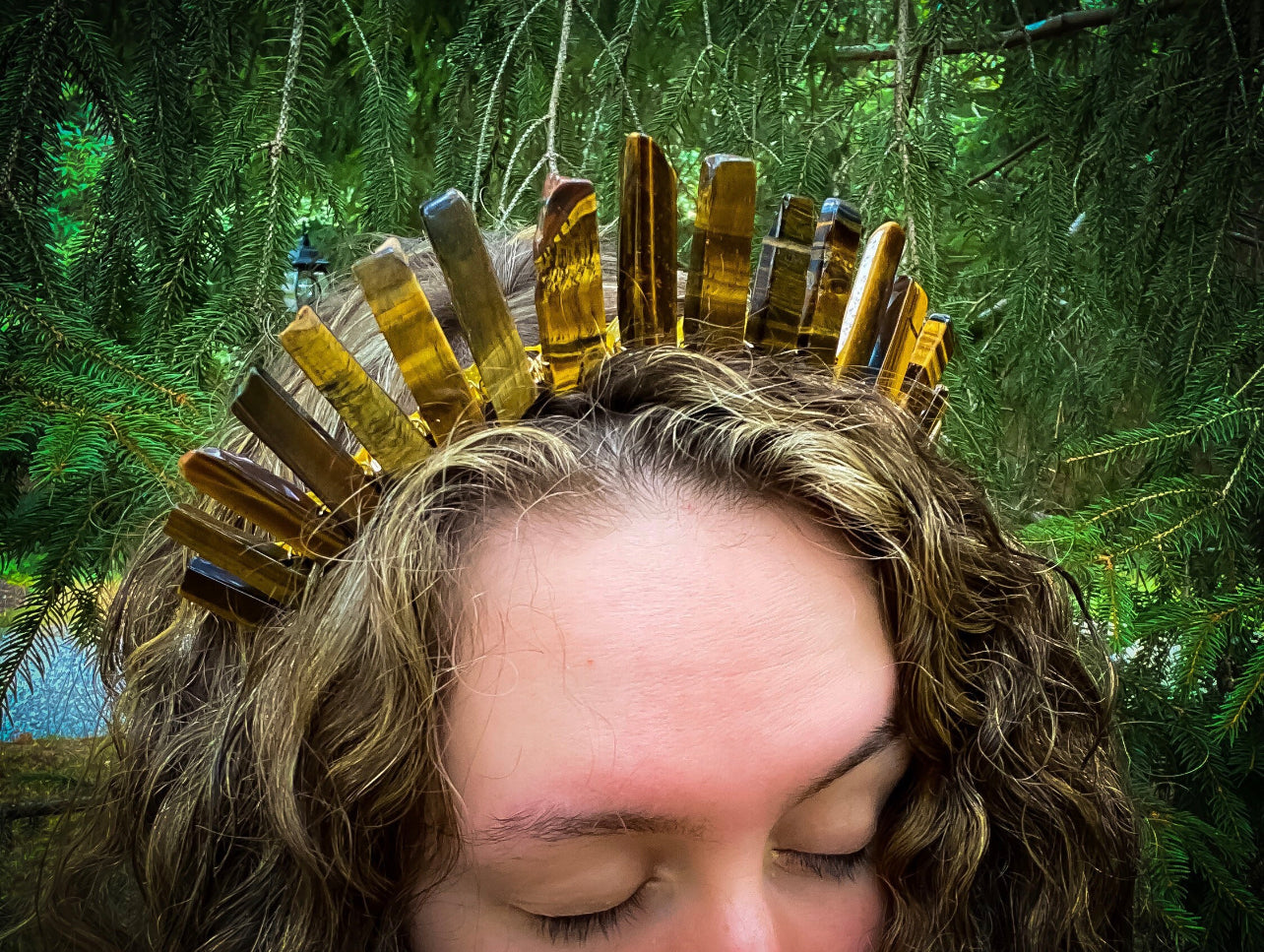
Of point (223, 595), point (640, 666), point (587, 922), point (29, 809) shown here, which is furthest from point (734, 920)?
point (29, 809)

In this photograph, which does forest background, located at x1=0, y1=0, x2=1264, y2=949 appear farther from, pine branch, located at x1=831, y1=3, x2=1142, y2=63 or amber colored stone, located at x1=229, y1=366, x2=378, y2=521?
amber colored stone, located at x1=229, y1=366, x2=378, y2=521

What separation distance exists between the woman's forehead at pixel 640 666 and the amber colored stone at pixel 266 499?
0.14m

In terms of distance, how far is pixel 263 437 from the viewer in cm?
72

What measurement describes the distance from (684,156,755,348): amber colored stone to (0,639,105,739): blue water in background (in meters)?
0.71

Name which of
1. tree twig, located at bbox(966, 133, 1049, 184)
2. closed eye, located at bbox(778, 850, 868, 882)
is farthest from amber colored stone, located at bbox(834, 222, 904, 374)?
tree twig, located at bbox(966, 133, 1049, 184)

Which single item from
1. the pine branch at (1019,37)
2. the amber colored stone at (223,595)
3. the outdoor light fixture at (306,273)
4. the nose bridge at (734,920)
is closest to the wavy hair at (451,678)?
the amber colored stone at (223,595)

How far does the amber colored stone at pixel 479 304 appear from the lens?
72cm

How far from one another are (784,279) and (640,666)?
365mm

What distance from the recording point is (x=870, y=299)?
920 millimetres

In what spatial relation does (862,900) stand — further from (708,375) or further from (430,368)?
(430,368)

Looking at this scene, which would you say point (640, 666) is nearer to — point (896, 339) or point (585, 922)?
point (585, 922)

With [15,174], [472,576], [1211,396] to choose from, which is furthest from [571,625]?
[1211,396]

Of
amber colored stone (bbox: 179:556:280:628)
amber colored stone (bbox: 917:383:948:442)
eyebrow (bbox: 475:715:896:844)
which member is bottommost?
eyebrow (bbox: 475:715:896:844)

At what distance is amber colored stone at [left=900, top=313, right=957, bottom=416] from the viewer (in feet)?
3.24
